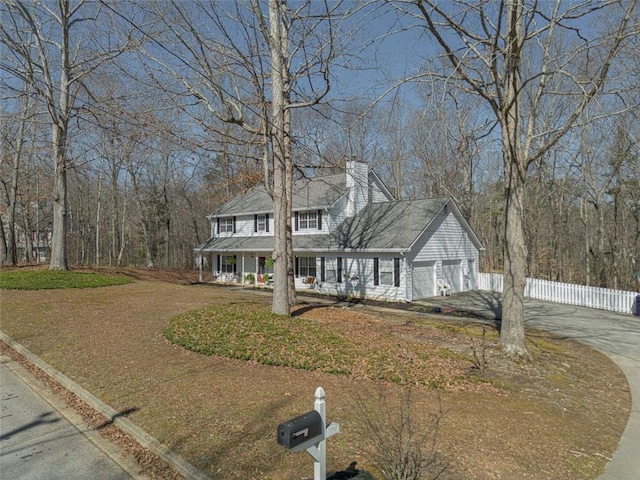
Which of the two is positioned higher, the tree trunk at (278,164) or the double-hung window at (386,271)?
the tree trunk at (278,164)

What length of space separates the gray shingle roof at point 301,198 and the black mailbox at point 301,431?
701 inches

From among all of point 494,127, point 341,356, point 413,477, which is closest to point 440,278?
point 494,127

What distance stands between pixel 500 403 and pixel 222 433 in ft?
13.3

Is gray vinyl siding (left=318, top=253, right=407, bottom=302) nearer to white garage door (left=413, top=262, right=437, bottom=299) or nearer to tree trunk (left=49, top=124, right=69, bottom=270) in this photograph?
white garage door (left=413, top=262, right=437, bottom=299)

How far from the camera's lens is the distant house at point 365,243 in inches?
772

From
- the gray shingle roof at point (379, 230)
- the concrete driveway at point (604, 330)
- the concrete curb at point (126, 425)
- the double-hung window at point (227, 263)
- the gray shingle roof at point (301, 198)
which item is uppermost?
the gray shingle roof at point (301, 198)

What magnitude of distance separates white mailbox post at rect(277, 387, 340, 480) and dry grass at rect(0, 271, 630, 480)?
3.06 ft

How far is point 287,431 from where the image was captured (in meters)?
2.65

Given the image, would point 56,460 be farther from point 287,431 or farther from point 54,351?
point 54,351

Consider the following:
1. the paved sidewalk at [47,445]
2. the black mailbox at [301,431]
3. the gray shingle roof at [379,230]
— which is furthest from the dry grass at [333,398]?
the gray shingle roof at [379,230]

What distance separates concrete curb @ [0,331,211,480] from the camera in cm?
Answer: 372

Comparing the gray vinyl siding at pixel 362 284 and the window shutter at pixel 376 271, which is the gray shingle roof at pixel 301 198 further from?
the window shutter at pixel 376 271

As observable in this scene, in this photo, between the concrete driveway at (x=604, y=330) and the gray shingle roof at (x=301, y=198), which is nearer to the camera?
the concrete driveway at (x=604, y=330)

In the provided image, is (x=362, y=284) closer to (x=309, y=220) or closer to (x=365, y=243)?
(x=365, y=243)
